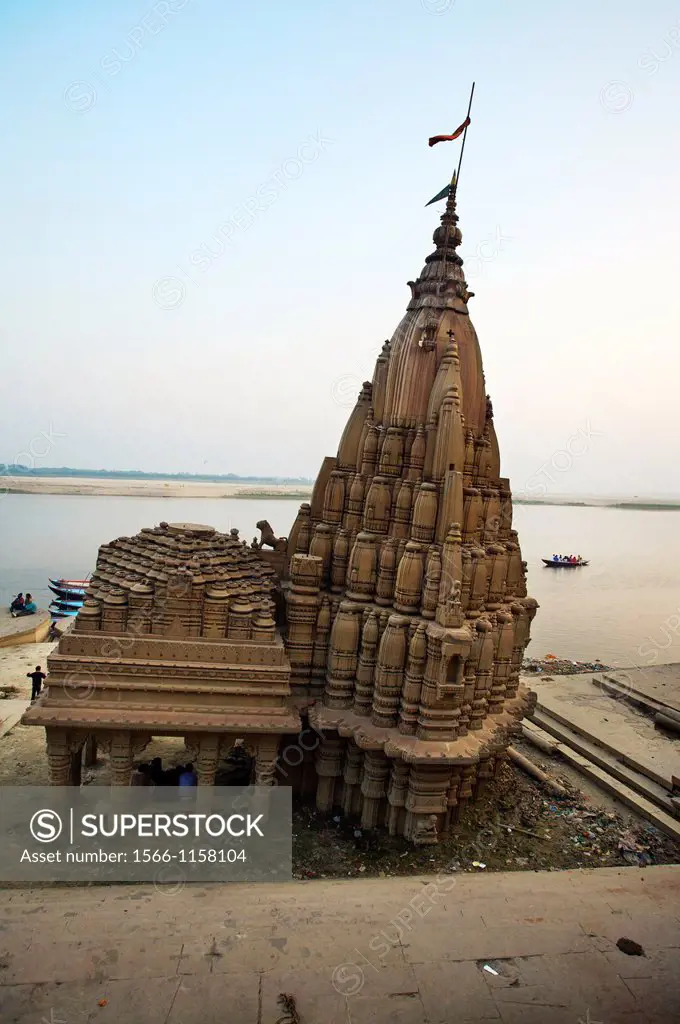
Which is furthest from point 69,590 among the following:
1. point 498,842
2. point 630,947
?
point 630,947

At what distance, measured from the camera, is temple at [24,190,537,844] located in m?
8.76

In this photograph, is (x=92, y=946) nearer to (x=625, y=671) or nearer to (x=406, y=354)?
(x=406, y=354)

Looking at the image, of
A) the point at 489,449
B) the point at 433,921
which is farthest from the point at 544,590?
the point at 433,921

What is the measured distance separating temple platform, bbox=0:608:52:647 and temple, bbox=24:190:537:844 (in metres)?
9.82

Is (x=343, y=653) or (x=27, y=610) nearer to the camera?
(x=343, y=653)

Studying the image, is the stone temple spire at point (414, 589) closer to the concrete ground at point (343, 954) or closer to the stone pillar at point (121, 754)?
the concrete ground at point (343, 954)

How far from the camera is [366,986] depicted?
6.25m

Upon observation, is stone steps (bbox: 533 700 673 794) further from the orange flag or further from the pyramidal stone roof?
the orange flag

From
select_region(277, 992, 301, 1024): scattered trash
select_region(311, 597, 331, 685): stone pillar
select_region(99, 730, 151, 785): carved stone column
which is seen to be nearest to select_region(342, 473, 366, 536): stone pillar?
select_region(311, 597, 331, 685): stone pillar

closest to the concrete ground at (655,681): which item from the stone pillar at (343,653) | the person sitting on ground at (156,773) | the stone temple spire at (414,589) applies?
the stone temple spire at (414,589)

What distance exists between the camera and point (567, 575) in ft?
151

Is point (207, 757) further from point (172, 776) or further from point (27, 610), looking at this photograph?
point (27, 610)

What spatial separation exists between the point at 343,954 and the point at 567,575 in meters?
42.8

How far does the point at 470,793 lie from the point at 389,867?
214 cm
